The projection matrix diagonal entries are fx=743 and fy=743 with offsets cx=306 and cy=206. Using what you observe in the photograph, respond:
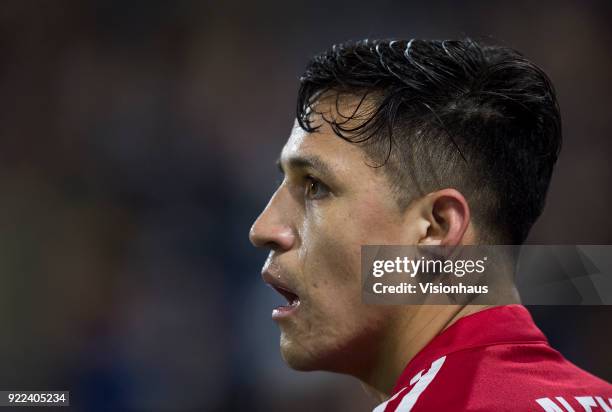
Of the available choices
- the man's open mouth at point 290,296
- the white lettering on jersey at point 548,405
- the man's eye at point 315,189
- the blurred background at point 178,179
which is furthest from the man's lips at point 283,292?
the blurred background at point 178,179

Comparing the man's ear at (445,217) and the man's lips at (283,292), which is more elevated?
the man's ear at (445,217)

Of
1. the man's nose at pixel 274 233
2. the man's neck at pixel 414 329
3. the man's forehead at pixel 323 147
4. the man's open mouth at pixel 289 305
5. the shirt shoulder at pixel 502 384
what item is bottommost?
the shirt shoulder at pixel 502 384

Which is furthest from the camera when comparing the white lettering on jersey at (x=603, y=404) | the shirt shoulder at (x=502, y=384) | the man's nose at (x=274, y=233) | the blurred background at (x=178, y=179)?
the blurred background at (x=178, y=179)

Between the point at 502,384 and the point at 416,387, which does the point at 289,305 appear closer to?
the point at 416,387

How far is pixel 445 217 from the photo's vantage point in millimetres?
1681

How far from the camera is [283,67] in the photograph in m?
5.23

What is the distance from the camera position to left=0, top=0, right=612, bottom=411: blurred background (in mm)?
4289

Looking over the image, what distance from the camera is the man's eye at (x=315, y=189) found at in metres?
1.74

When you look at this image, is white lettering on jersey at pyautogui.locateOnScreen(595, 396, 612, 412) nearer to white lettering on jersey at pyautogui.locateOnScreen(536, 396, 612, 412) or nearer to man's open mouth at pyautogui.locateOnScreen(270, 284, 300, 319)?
white lettering on jersey at pyautogui.locateOnScreen(536, 396, 612, 412)

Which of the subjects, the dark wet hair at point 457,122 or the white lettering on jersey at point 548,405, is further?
the dark wet hair at point 457,122

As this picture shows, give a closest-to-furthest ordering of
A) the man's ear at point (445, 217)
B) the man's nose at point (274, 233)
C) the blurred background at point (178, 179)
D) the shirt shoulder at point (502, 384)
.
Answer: the shirt shoulder at point (502, 384) < the man's ear at point (445, 217) < the man's nose at point (274, 233) < the blurred background at point (178, 179)

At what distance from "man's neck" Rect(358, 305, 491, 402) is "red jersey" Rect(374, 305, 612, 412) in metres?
0.04

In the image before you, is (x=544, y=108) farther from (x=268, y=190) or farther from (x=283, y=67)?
(x=283, y=67)

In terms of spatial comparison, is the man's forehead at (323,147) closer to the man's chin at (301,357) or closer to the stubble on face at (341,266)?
the stubble on face at (341,266)
